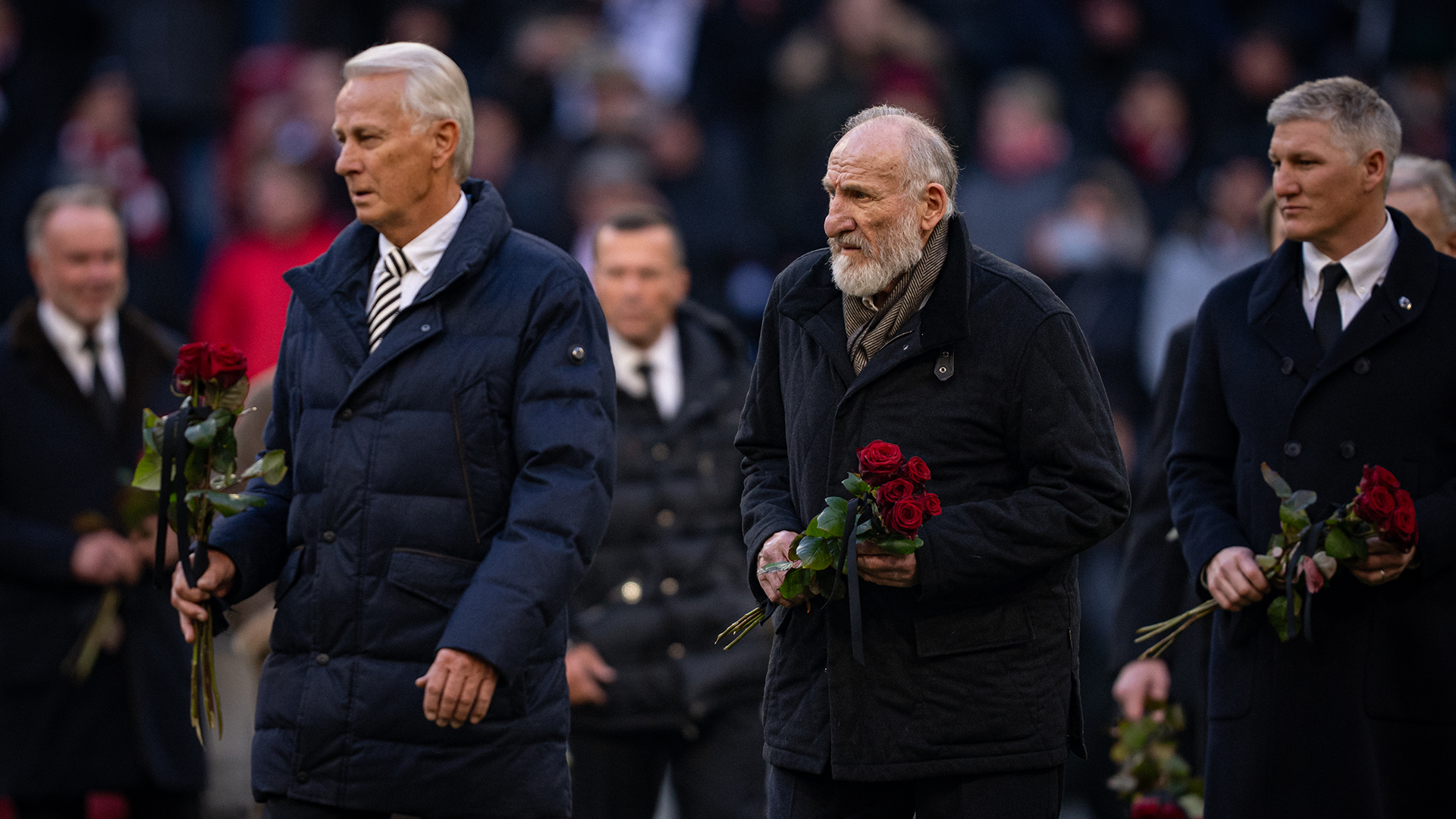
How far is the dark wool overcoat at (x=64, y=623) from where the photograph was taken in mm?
7090

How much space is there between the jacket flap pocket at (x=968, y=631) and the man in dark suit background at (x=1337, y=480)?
80 centimetres

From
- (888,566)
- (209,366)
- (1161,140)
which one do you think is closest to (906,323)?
(888,566)

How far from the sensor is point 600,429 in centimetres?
484

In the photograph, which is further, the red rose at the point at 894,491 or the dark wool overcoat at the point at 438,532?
the dark wool overcoat at the point at 438,532

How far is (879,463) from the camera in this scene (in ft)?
14.3

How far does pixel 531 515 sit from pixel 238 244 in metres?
6.94

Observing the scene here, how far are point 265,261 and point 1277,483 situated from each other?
7.12 m

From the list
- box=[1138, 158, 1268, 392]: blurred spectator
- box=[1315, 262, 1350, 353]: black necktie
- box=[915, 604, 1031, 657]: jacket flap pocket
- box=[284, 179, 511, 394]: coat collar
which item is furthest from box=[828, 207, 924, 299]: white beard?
box=[1138, 158, 1268, 392]: blurred spectator

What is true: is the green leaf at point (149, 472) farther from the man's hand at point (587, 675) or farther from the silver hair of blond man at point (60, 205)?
the silver hair of blond man at point (60, 205)

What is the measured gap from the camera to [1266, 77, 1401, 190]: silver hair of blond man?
5.21 meters

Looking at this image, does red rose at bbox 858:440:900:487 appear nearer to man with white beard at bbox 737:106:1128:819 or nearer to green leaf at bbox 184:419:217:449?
man with white beard at bbox 737:106:1128:819

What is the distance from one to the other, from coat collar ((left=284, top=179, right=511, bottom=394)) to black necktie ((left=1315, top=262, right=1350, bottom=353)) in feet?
7.35

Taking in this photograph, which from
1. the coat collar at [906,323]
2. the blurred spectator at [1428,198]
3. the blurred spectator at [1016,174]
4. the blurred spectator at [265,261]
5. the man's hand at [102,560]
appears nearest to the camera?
the coat collar at [906,323]

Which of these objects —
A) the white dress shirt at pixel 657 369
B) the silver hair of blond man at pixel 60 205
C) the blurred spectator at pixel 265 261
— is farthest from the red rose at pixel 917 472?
the blurred spectator at pixel 265 261
